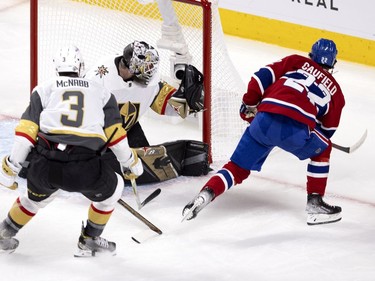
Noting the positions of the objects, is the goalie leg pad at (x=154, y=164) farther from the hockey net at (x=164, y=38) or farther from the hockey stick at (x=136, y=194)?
the hockey net at (x=164, y=38)

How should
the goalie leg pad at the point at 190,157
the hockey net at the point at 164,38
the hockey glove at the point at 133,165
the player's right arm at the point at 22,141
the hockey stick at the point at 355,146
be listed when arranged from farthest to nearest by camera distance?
1. the hockey stick at the point at 355,146
2. the hockey net at the point at 164,38
3. the goalie leg pad at the point at 190,157
4. the hockey glove at the point at 133,165
5. the player's right arm at the point at 22,141

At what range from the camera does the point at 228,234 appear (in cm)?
570

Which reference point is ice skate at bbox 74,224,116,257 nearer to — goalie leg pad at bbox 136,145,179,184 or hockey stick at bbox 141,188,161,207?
hockey stick at bbox 141,188,161,207

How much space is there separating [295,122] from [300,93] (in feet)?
0.45

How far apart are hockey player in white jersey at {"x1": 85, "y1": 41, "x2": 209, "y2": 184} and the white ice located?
8 centimetres

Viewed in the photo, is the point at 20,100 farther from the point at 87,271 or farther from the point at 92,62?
the point at 87,271

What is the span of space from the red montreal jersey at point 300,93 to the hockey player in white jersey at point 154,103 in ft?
1.48

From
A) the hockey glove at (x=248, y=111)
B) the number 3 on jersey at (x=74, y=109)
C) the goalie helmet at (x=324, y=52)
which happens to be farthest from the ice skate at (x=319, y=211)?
the number 3 on jersey at (x=74, y=109)

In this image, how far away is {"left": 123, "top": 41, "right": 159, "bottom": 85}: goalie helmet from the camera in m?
5.70

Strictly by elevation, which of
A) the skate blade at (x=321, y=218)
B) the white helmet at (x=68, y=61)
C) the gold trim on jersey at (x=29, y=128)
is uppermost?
the white helmet at (x=68, y=61)

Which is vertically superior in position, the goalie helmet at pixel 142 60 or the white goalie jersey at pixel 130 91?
the goalie helmet at pixel 142 60

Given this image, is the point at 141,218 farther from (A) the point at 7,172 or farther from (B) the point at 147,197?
(A) the point at 7,172

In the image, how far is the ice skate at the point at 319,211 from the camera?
5836 mm

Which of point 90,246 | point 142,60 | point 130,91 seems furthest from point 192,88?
point 90,246
